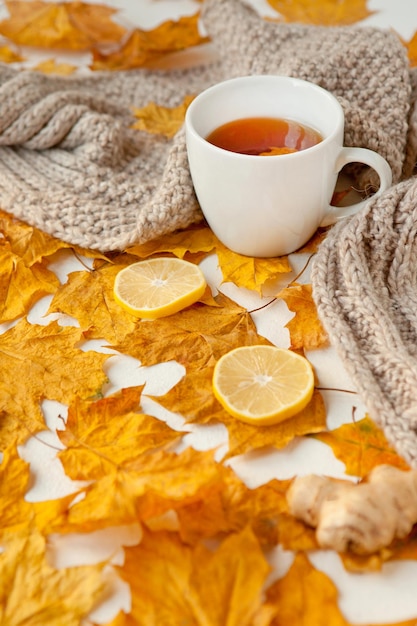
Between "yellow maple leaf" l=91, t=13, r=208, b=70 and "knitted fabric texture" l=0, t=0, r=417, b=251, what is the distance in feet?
0.43

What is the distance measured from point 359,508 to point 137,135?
61 cm

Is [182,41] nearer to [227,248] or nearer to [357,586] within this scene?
[227,248]

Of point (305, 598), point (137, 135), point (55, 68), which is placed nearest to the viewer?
point (305, 598)

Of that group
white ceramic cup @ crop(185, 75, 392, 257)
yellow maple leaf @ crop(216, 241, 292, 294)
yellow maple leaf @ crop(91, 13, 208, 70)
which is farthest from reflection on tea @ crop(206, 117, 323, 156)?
yellow maple leaf @ crop(91, 13, 208, 70)

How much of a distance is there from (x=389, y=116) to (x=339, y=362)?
32cm

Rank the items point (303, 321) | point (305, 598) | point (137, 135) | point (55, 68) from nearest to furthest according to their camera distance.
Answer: point (305, 598) < point (303, 321) < point (137, 135) < point (55, 68)

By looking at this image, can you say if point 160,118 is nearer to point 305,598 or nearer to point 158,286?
point 158,286

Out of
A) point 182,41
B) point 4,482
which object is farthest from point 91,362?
point 182,41

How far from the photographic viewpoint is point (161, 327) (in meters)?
0.75

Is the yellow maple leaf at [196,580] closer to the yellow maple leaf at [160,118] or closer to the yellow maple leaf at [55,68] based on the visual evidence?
the yellow maple leaf at [160,118]

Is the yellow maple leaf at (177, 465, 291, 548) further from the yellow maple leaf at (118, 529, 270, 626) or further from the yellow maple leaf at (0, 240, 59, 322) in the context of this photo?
the yellow maple leaf at (0, 240, 59, 322)

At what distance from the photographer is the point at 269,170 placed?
736mm

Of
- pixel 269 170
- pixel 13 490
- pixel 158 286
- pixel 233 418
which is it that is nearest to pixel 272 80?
pixel 269 170

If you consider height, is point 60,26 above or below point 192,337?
above
